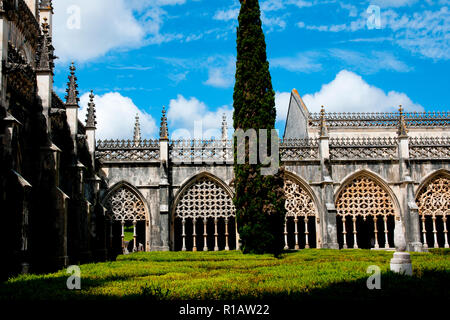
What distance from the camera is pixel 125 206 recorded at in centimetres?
2206

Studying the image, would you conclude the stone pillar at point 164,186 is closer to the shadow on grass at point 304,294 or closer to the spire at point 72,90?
the spire at point 72,90

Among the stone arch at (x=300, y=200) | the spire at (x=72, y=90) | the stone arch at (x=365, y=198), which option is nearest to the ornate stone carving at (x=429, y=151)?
the stone arch at (x=365, y=198)

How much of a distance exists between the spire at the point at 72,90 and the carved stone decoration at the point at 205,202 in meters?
7.69

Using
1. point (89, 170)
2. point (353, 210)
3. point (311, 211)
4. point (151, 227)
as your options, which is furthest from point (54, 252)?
point (353, 210)

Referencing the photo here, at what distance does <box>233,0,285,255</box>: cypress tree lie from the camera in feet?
56.9

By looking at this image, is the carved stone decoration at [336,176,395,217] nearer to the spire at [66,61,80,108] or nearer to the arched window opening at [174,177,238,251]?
the arched window opening at [174,177,238,251]

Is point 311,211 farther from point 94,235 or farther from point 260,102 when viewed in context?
point 94,235

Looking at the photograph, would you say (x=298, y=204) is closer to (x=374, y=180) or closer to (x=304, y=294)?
(x=374, y=180)

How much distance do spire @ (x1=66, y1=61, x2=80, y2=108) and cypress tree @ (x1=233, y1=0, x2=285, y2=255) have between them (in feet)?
21.3

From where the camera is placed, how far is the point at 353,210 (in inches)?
903
